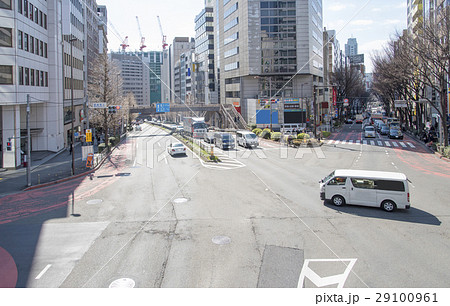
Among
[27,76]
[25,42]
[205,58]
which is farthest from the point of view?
[205,58]

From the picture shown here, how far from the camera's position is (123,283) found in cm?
1084

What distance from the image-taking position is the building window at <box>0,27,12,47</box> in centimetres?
3503

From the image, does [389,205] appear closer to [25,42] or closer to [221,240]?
[221,240]

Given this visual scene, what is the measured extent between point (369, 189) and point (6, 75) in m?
33.9

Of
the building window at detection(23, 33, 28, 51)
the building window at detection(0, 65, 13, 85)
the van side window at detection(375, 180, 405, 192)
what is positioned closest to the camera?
the van side window at detection(375, 180, 405, 192)

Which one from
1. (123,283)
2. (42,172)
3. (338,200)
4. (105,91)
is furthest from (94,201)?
(105,91)

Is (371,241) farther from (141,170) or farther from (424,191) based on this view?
(141,170)

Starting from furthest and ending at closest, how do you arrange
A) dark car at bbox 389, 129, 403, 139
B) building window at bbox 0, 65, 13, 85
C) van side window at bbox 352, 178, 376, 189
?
dark car at bbox 389, 129, 403, 139, building window at bbox 0, 65, 13, 85, van side window at bbox 352, 178, 376, 189

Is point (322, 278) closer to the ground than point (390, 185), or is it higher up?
closer to the ground

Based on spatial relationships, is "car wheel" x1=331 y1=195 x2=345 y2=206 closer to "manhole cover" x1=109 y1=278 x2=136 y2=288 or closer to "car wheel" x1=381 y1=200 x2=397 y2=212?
"car wheel" x1=381 y1=200 x2=397 y2=212

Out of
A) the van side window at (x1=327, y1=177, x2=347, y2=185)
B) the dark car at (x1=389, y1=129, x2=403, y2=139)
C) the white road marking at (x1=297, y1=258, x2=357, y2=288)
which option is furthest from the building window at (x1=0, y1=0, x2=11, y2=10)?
the dark car at (x1=389, y1=129, x2=403, y2=139)

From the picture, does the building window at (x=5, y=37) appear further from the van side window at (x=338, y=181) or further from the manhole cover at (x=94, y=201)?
the van side window at (x=338, y=181)

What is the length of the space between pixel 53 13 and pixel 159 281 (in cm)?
4513

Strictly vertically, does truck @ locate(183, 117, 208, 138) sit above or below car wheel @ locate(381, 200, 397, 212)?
above
